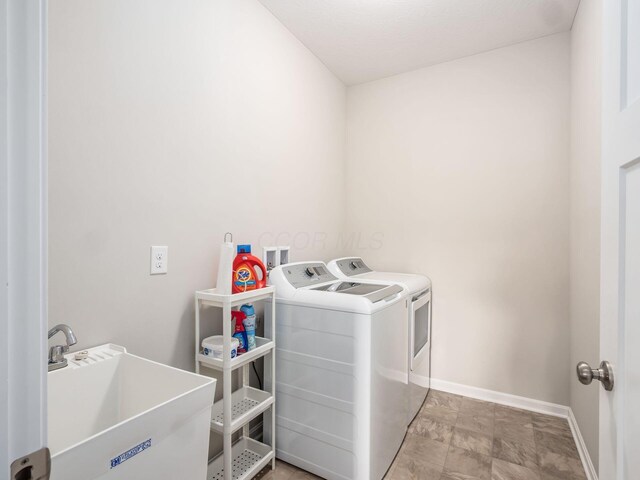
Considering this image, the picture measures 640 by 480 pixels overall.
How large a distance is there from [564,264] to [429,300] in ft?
2.95

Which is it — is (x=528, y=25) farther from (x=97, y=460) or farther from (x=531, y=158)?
(x=97, y=460)

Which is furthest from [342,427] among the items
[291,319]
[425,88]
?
[425,88]

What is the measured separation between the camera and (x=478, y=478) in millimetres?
1606

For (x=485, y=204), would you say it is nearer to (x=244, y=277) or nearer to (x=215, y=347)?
(x=244, y=277)

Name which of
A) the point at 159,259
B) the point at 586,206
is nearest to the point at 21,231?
the point at 159,259

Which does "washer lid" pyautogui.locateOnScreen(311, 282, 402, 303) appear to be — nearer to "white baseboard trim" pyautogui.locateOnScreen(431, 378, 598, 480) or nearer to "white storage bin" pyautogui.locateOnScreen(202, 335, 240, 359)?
"white storage bin" pyautogui.locateOnScreen(202, 335, 240, 359)

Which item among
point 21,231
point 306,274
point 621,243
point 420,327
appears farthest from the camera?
point 420,327

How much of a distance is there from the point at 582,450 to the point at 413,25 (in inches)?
105

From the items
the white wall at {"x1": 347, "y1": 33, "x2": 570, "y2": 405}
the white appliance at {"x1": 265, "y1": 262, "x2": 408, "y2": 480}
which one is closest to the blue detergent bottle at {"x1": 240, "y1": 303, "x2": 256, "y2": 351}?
the white appliance at {"x1": 265, "y1": 262, "x2": 408, "y2": 480}

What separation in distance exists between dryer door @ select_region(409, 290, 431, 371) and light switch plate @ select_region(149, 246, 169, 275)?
1402mm

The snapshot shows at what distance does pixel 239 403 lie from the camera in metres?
1.62

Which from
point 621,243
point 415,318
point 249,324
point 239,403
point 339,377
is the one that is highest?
point 621,243

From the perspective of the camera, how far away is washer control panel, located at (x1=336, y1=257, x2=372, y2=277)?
91.2 inches

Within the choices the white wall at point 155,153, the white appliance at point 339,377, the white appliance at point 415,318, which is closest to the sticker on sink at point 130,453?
the white wall at point 155,153
